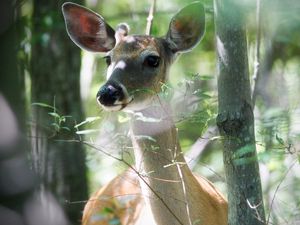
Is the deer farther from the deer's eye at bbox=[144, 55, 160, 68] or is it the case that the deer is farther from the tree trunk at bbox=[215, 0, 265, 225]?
the tree trunk at bbox=[215, 0, 265, 225]

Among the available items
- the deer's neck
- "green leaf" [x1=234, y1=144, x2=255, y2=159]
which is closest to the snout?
the deer's neck

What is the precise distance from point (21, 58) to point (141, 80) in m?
2.26

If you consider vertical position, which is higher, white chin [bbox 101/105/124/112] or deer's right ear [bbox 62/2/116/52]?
deer's right ear [bbox 62/2/116/52]

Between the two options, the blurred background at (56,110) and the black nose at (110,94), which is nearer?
the black nose at (110,94)

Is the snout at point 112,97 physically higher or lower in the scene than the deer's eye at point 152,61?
lower

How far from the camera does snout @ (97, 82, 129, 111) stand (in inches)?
168

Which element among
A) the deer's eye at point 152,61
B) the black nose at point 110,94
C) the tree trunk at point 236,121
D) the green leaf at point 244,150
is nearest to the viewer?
the green leaf at point 244,150

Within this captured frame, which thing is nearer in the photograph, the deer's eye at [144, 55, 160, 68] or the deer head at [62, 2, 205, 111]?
the deer head at [62, 2, 205, 111]

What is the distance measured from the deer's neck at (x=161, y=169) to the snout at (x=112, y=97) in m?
0.15

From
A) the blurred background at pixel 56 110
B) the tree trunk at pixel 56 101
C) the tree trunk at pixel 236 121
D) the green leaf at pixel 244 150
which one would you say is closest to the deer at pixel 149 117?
the blurred background at pixel 56 110

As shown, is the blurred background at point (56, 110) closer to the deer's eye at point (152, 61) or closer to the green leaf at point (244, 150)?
the deer's eye at point (152, 61)

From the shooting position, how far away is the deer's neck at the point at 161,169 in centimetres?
446

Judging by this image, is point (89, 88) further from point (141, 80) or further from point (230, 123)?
point (230, 123)

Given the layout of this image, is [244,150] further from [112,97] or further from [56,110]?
[56,110]
